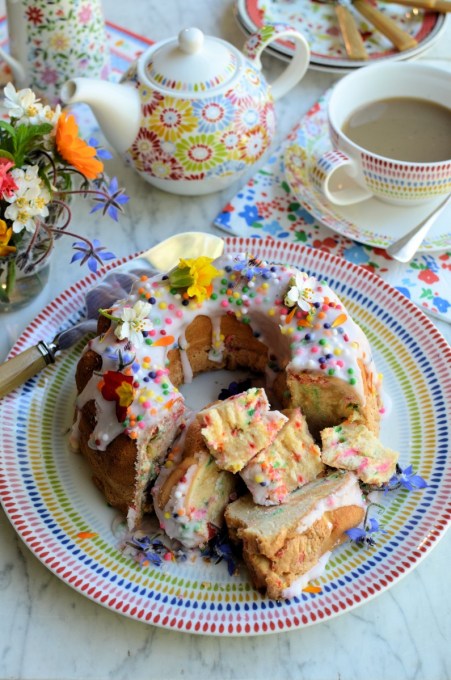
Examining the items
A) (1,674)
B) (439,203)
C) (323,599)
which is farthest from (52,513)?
(439,203)

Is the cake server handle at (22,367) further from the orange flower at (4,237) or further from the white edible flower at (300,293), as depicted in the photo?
the white edible flower at (300,293)

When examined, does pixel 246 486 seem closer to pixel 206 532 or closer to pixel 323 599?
pixel 206 532

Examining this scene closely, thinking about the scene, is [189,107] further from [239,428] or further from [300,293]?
[239,428]

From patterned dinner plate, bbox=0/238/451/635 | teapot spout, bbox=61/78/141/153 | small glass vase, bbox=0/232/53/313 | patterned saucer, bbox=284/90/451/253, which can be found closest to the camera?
patterned dinner plate, bbox=0/238/451/635

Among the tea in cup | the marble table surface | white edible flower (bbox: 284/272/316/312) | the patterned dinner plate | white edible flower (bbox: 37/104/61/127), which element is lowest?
the marble table surface

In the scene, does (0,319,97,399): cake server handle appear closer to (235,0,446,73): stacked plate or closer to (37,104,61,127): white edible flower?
(37,104,61,127): white edible flower

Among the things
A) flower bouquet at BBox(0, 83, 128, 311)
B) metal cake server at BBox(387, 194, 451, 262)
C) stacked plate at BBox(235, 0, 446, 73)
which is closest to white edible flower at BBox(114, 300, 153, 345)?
flower bouquet at BBox(0, 83, 128, 311)

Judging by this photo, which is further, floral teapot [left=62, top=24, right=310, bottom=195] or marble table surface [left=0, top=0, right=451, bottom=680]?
floral teapot [left=62, top=24, right=310, bottom=195]

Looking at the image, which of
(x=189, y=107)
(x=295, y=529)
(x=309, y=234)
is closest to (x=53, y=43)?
(x=189, y=107)
